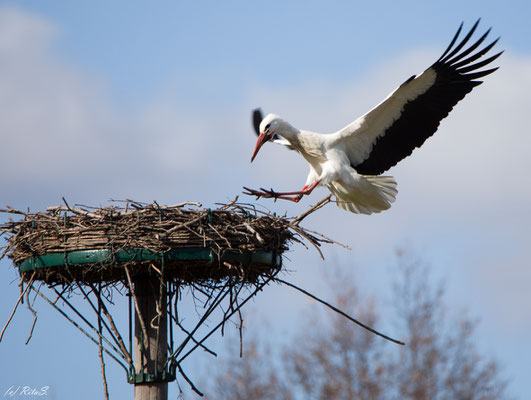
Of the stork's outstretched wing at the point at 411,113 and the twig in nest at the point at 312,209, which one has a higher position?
the stork's outstretched wing at the point at 411,113

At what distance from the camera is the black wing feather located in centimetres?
812

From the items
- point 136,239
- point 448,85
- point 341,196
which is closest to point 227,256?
point 136,239

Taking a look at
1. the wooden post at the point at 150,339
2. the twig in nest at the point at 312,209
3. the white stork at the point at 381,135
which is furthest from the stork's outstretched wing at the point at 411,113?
the wooden post at the point at 150,339

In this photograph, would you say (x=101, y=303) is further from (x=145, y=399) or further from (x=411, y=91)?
(x=411, y=91)

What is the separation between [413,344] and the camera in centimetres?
1655

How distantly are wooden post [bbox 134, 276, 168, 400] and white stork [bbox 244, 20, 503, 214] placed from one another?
2430 mm

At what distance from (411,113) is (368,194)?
798 mm

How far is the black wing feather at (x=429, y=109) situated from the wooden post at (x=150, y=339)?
3194 millimetres

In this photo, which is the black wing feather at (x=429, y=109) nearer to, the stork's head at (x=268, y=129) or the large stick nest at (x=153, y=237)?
the stork's head at (x=268, y=129)

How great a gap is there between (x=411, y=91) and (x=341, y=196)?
1.08 metres

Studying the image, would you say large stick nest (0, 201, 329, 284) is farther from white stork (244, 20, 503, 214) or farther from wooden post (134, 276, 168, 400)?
white stork (244, 20, 503, 214)

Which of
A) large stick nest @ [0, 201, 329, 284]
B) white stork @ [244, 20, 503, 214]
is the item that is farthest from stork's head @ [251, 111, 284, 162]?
large stick nest @ [0, 201, 329, 284]

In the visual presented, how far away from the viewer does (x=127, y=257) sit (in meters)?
5.50

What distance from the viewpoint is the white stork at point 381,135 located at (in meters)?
8.11
